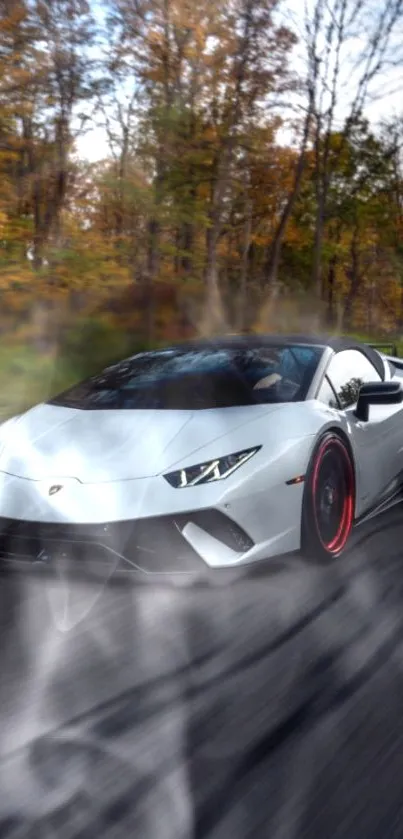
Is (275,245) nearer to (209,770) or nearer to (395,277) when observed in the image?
(395,277)

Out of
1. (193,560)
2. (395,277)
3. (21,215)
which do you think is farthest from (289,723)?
(395,277)

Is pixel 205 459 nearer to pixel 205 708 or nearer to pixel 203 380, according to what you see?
pixel 203 380

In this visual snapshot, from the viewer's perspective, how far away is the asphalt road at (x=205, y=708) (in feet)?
7.59

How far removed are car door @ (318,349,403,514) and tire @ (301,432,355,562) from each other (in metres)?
0.16

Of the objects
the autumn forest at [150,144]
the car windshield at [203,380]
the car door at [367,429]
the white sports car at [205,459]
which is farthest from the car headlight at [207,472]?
the autumn forest at [150,144]

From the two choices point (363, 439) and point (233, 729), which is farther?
point (363, 439)

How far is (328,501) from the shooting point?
4.57 m

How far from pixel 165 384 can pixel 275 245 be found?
1972cm

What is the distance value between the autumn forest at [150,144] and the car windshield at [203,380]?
20.5 ft

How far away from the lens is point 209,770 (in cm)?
253

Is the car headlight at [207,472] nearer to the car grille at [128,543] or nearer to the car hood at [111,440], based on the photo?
the car hood at [111,440]

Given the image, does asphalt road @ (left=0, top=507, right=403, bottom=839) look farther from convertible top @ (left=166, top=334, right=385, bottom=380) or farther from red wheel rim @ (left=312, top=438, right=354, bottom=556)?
convertible top @ (left=166, top=334, right=385, bottom=380)

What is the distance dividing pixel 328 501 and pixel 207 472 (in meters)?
0.90

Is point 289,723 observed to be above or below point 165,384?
below
